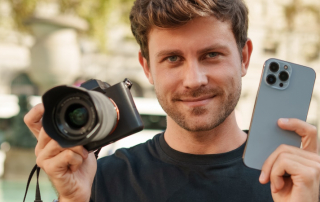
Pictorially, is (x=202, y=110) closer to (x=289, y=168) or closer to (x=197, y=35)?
(x=197, y=35)

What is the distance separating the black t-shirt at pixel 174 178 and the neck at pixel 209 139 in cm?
3

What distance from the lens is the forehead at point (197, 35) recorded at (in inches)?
80.2

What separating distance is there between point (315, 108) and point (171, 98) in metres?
24.9

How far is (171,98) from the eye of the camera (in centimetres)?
208

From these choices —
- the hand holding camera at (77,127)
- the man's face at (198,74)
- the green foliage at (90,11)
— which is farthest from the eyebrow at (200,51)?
the green foliage at (90,11)

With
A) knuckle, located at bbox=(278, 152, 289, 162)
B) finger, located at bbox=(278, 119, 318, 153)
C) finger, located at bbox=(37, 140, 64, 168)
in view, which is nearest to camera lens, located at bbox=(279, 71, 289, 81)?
finger, located at bbox=(278, 119, 318, 153)

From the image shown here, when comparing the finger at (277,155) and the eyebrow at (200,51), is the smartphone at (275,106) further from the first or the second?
the eyebrow at (200,51)

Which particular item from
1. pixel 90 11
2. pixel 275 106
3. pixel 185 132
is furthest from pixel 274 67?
pixel 90 11

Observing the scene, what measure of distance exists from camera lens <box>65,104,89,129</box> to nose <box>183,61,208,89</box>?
462 millimetres

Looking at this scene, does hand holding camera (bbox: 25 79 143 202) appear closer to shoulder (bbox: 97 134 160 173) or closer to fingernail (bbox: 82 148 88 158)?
fingernail (bbox: 82 148 88 158)

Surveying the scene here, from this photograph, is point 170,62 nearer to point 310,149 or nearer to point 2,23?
point 310,149

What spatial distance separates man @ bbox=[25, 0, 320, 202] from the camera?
1967 mm


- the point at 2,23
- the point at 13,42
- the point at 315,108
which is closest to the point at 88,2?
the point at 2,23

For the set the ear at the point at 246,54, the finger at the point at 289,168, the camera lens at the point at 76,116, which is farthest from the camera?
the ear at the point at 246,54
